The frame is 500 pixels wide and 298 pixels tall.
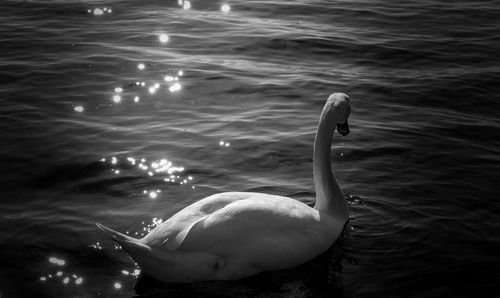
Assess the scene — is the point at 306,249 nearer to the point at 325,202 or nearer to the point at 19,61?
the point at 325,202

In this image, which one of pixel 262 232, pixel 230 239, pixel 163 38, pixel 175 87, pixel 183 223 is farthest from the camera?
pixel 163 38

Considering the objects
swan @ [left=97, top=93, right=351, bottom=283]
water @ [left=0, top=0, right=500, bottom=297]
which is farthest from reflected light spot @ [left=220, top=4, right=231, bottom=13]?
swan @ [left=97, top=93, right=351, bottom=283]

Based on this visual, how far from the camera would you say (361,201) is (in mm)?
10422

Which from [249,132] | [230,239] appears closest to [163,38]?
[249,132]

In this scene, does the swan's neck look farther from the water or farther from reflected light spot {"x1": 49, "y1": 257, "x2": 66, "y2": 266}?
reflected light spot {"x1": 49, "y1": 257, "x2": 66, "y2": 266}

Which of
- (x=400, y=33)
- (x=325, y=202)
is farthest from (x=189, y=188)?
(x=400, y=33)

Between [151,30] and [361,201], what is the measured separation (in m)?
9.01

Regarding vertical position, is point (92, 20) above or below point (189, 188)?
above

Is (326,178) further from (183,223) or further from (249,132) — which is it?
(249,132)

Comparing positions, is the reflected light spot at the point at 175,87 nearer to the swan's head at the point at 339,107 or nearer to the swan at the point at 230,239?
the swan's head at the point at 339,107

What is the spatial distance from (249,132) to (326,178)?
3439 mm

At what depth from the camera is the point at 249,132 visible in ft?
41.9

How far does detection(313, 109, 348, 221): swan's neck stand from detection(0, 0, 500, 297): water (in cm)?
36

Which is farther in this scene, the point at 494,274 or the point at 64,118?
the point at 64,118
